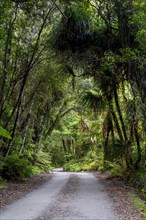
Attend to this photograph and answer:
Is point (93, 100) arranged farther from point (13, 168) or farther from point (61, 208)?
point (61, 208)

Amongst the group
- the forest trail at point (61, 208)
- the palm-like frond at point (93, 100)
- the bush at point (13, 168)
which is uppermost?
the palm-like frond at point (93, 100)

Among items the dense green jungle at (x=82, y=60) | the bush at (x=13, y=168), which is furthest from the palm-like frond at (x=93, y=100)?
the bush at (x=13, y=168)

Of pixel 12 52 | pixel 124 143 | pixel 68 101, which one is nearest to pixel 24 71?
pixel 12 52

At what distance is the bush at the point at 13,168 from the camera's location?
13.6 meters

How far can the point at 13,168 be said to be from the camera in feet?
45.6

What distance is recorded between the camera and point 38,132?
2338 centimetres

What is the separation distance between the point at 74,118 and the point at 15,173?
2281 centimetres

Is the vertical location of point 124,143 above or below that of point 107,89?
below

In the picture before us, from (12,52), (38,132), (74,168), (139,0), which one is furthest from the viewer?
(74,168)

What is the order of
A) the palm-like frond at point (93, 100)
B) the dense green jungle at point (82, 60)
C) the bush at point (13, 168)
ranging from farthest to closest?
1. the palm-like frond at point (93, 100)
2. the bush at point (13, 168)
3. the dense green jungle at point (82, 60)

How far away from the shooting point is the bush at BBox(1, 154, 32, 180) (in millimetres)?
13570

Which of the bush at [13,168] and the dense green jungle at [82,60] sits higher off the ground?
the dense green jungle at [82,60]

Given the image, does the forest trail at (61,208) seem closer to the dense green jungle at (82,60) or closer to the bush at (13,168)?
the dense green jungle at (82,60)

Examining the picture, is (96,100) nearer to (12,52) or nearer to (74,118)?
(12,52)
